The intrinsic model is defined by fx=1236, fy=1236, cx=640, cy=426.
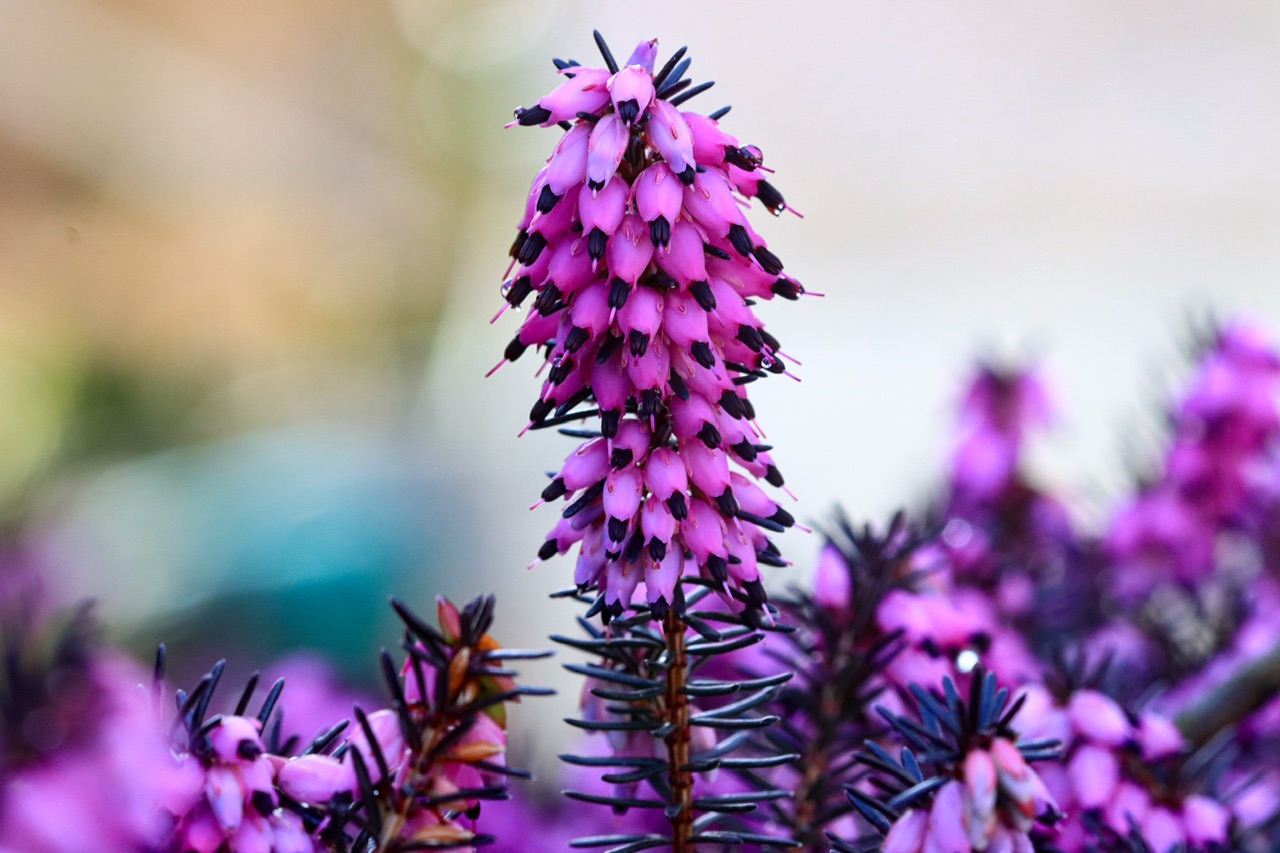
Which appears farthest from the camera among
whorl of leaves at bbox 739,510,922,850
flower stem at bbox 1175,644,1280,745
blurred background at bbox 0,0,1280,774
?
blurred background at bbox 0,0,1280,774

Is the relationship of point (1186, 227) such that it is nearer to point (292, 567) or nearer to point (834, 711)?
point (292, 567)

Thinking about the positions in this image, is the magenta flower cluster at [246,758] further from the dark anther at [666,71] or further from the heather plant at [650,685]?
the dark anther at [666,71]

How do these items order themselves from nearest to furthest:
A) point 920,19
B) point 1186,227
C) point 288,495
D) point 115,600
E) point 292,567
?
point 115,600 < point 292,567 < point 288,495 < point 1186,227 < point 920,19

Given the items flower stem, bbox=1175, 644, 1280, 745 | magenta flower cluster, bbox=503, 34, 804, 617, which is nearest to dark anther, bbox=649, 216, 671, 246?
magenta flower cluster, bbox=503, 34, 804, 617

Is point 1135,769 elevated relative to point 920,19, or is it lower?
lower

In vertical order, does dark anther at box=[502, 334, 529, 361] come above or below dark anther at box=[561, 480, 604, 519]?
above

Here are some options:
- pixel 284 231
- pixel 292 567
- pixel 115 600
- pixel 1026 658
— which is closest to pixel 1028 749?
pixel 1026 658

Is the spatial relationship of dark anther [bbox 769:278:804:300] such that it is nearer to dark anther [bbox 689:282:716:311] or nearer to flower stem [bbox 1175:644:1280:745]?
dark anther [bbox 689:282:716:311]
